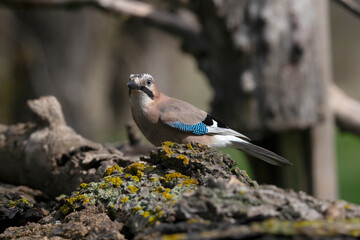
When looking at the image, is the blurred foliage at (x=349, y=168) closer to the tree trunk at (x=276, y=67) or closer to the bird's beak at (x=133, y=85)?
the tree trunk at (x=276, y=67)

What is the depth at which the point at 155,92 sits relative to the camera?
16.2 ft

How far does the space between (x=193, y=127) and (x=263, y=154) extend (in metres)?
0.63

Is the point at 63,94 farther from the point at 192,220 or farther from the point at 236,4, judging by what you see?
the point at 192,220

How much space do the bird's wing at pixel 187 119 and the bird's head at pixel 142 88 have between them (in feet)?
0.46

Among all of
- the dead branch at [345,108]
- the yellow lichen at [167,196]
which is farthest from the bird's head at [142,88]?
the dead branch at [345,108]

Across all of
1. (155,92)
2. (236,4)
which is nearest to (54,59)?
(236,4)

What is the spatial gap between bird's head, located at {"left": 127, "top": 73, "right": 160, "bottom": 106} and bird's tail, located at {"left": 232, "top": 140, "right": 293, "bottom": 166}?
86cm

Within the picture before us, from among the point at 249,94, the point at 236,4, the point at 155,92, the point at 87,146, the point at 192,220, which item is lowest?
the point at 192,220

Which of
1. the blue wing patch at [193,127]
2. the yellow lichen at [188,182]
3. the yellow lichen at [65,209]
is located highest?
the blue wing patch at [193,127]

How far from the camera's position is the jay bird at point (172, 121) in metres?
4.71

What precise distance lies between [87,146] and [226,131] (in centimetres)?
122

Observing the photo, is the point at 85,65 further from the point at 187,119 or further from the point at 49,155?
the point at 187,119

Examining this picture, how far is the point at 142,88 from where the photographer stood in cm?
482

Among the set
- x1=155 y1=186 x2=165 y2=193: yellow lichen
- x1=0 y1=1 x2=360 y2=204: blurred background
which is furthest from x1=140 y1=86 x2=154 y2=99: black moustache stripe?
x1=0 y1=1 x2=360 y2=204: blurred background
